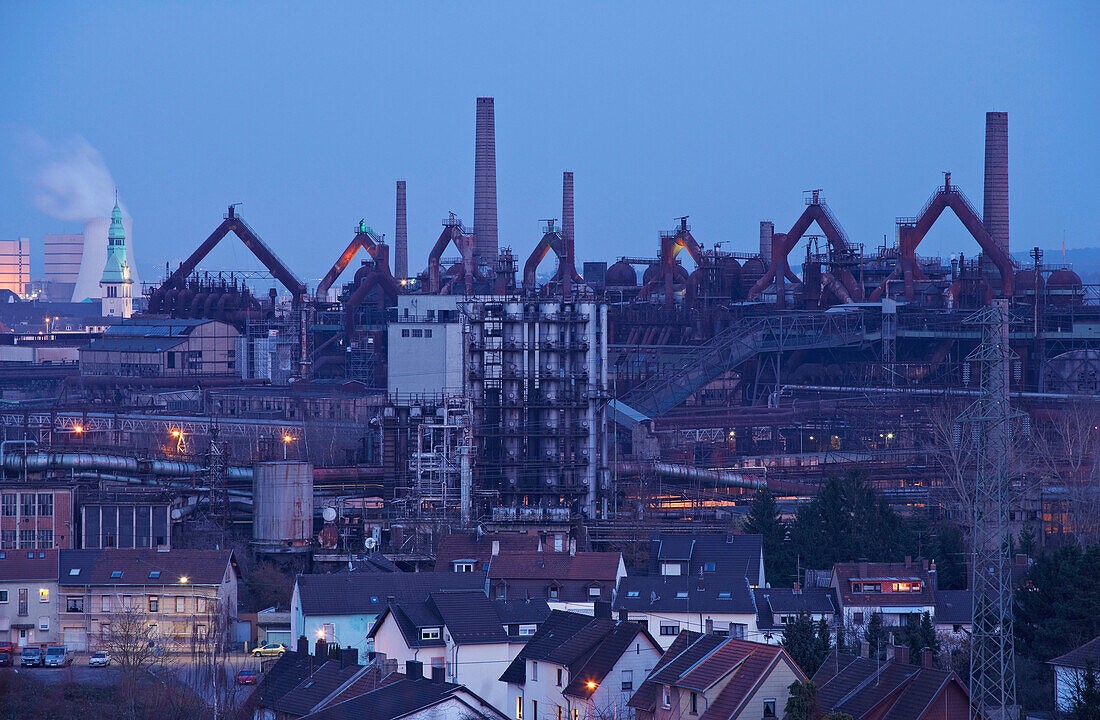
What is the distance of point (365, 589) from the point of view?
25.1 metres

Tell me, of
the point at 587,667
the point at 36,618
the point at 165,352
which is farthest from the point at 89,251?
the point at 587,667

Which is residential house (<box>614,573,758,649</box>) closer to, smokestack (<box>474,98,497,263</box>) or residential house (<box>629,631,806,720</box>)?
residential house (<box>629,631,806,720</box>)

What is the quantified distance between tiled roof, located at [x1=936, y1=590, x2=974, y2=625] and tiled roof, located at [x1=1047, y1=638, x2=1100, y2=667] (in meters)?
4.70

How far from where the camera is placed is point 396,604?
22.7 m

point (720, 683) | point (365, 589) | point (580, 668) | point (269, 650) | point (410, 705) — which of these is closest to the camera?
point (410, 705)

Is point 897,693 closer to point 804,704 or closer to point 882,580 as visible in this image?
point 804,704

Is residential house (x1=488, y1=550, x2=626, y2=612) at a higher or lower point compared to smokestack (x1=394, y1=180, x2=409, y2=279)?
lower

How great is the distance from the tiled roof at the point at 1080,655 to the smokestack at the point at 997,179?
43.4 metres

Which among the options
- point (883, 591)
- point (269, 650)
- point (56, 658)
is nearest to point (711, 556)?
point (883, 591)

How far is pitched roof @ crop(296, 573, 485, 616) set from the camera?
24656mm

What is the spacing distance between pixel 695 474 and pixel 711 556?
36.2 ft

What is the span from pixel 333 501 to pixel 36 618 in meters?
8.20

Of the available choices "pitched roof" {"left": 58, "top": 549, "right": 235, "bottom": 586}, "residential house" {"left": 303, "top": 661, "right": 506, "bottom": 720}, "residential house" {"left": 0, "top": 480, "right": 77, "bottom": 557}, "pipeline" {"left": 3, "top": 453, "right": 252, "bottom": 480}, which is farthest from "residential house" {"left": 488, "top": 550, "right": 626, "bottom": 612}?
"pipeline" {"left": 3, "top": 453, "right": 252, "bottom": 480}

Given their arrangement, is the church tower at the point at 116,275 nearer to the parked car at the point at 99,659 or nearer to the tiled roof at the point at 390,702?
the parked car at the point at 99,659
